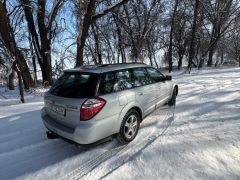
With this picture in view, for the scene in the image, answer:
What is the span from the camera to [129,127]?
391cm

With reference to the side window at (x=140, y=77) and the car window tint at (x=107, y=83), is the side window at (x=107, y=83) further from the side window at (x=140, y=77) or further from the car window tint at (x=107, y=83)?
the side window at (x=140, y=77)

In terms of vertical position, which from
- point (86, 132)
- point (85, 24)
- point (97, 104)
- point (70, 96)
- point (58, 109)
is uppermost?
point (85, 24)

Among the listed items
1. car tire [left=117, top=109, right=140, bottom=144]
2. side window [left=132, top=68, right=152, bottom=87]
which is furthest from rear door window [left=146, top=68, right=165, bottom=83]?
car tire [left=117, top=109, right=140, bottom=144]

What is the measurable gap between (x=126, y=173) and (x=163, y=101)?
2724mm

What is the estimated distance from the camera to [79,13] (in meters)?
12.1

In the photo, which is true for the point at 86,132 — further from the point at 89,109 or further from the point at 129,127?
the point at 129,127

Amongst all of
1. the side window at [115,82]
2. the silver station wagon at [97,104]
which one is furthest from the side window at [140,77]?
the side window at [115,82]

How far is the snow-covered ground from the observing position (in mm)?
3006

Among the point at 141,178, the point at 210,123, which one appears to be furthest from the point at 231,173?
the point at 210,123

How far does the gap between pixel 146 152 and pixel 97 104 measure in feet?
3.98

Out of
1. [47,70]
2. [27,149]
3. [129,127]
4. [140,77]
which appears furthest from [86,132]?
[47,70]

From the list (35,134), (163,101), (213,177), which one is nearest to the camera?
(213,177)

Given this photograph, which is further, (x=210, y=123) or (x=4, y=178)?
(x=210, y=123)

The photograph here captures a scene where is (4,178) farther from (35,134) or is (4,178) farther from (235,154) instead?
(235,154)
